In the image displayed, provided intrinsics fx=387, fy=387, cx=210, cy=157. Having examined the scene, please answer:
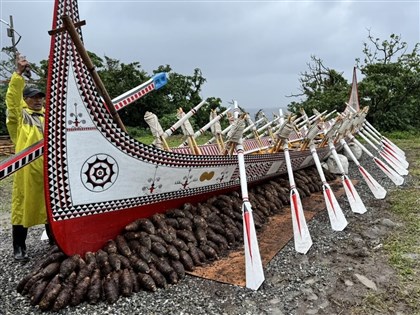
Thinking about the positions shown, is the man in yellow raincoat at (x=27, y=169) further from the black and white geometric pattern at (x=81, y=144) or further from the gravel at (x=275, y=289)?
the black and white geometric pattern at (x=81, y=144)

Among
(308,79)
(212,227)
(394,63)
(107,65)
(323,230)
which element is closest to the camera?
(212,227)

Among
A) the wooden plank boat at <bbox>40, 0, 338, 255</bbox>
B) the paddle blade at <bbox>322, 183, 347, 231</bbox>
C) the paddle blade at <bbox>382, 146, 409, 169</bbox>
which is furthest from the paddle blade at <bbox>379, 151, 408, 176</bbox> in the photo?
the wooden plank boat at <bbox>40, 0, 338, 255</bbox>

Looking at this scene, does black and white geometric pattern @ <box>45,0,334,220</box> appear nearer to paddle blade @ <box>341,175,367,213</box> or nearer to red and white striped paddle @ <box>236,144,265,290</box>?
red and white striped paddle @ <box>236,144,265,290</box>

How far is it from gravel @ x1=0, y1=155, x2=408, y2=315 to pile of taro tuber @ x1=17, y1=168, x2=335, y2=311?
0.29ft

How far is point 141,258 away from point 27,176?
1.34 meters

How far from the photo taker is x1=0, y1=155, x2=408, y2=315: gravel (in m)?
3.12

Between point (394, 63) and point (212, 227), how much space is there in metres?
14.3

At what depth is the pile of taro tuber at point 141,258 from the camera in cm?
314

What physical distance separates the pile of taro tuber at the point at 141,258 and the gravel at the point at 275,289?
0.09 meters

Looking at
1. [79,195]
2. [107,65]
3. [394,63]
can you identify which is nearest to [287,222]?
[79,195]

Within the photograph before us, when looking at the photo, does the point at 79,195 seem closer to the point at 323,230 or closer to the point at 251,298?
the point at 251,298

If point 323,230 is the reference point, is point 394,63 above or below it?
above

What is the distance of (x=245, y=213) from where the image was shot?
3.90 meters

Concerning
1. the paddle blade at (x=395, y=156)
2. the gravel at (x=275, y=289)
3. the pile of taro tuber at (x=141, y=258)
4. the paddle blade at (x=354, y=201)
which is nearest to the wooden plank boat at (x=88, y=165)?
the pile of taro tuber at (x=141, y=258)
